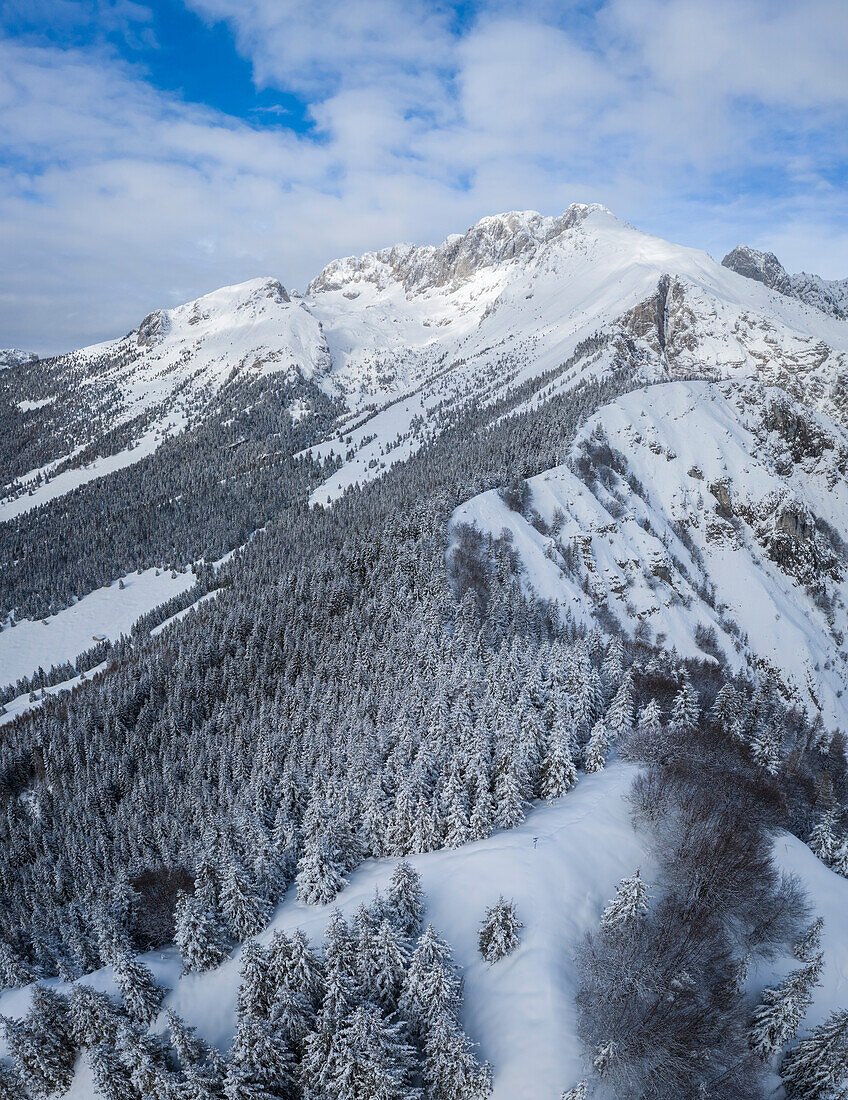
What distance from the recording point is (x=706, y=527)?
146 meters

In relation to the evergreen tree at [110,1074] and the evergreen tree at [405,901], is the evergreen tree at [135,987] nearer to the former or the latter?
the evergreen tree at [110,1074]

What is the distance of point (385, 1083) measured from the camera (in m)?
24.4

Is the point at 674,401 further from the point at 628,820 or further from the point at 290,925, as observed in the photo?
the point at 290,925

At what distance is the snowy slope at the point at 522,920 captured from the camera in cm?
2844

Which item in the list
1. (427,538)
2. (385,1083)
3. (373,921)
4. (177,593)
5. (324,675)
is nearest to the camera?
(385,1083)

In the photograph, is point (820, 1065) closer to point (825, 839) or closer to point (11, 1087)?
point (825, 839)

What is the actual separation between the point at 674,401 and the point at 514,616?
379 feet

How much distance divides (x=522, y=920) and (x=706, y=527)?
135890 millimetres

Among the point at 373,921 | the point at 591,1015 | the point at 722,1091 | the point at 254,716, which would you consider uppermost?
the point at 254,716

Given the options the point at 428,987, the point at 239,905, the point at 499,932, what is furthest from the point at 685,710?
the point at 239,905

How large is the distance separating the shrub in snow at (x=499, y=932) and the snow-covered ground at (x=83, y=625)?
163915mm

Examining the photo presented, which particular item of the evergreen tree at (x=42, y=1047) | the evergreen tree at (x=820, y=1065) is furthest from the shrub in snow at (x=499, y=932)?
the evergreen tree at (x=42, y=1047)

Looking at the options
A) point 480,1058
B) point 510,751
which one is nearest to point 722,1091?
point 480,1058

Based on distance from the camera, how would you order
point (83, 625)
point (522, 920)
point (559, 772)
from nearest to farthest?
point (522, 920) → point (559, 772) → point (83, 625)
